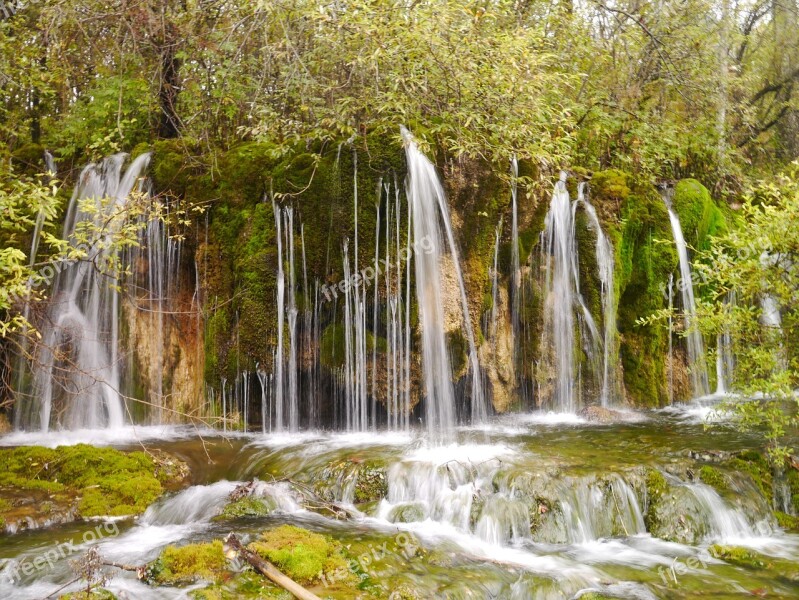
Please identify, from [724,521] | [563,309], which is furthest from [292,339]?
[724,521]

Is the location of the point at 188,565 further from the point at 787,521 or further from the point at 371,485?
the point at 787,521

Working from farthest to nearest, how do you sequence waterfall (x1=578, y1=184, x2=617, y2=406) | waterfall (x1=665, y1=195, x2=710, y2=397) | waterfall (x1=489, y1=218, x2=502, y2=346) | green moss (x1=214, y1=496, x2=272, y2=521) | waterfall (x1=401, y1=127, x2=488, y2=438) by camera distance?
waterfall (x1=665, y1=195, x2=710, y2=397) → waterfall (x1=578, y1=184, x2=617, y2=406) → waterfall (x1=489, y1=218, x2=502, y2=346) → waterfall (x1=401, y1=127, x2=488, y2=438) → green moss (x1=214, y1=496, x2=272, y2=521)

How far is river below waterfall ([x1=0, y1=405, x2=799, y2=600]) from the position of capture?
5.43 m

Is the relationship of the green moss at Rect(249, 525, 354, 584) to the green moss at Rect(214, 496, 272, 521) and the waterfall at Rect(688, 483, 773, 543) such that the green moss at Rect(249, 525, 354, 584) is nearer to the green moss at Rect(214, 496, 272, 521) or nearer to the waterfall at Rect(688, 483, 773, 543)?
the green moss at Rect(214, 496, 272, 521)

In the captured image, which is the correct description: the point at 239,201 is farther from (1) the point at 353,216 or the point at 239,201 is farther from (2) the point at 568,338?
(2) the point at 568,338

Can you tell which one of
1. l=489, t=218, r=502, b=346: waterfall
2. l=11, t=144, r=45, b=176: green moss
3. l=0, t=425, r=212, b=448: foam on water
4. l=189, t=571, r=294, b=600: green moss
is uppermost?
l=11, t=144, r=45, b=176: green moss

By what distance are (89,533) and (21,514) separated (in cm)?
84

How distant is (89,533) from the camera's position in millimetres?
6199

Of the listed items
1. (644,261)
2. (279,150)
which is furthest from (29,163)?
(644,261)

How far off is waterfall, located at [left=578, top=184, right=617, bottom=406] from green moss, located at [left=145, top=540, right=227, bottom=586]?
8441 millimetres

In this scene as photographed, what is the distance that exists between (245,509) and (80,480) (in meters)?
2.13

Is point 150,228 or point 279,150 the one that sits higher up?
point 279,150

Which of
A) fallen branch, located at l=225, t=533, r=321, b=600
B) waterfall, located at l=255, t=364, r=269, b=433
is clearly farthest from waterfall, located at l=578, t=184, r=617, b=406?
fallen branch, located at l=225, t=533, r=321, b=600

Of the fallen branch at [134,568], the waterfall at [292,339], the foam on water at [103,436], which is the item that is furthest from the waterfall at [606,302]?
the fallen branch at [134,568]
